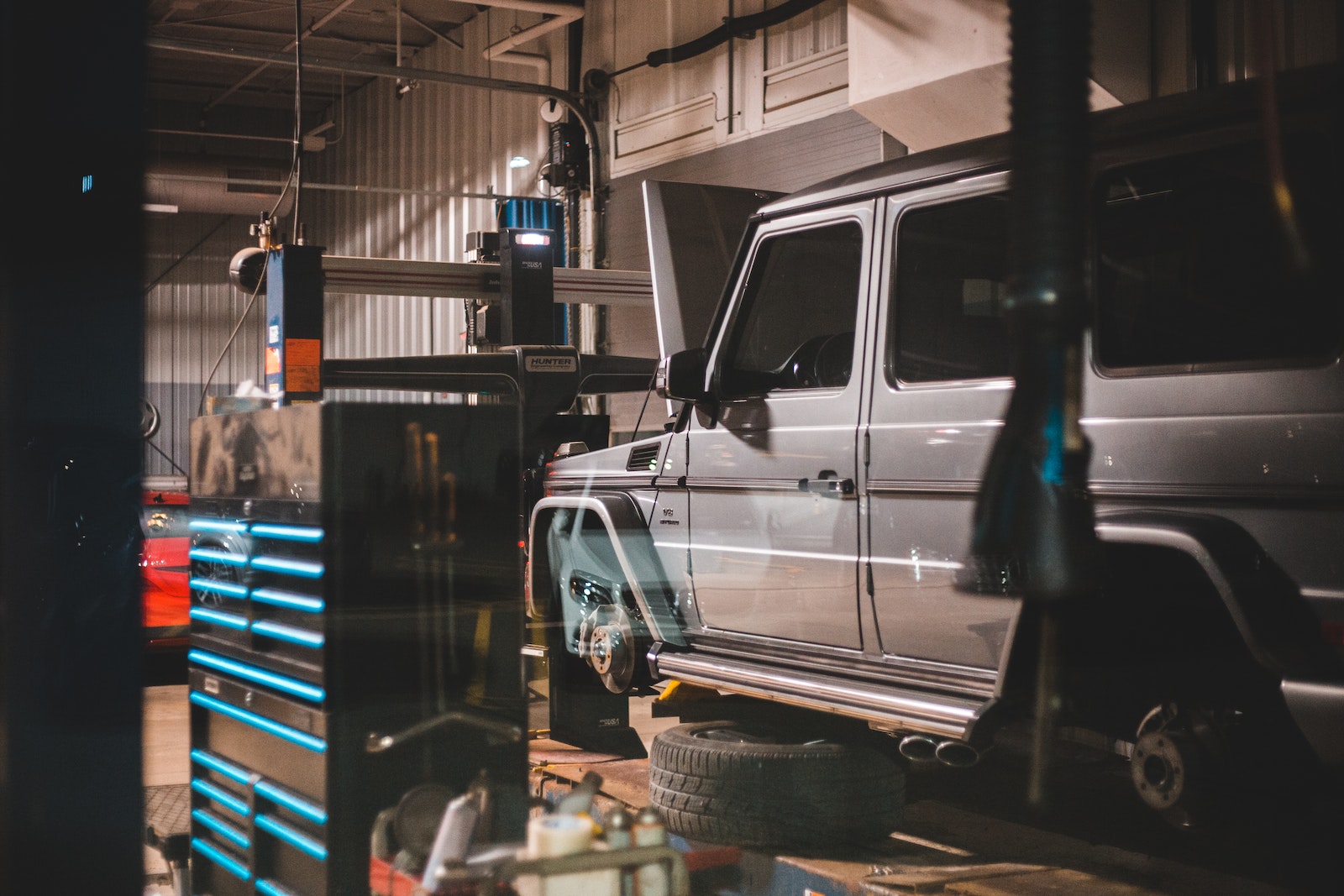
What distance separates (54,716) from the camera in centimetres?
202

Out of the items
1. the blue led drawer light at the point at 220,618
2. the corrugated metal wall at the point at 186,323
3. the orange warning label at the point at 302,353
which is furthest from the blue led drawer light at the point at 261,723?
the orange warning label at the point at 302,353

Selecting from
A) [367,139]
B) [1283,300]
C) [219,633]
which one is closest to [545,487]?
[367,139]

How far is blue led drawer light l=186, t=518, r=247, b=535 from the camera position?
2478mm

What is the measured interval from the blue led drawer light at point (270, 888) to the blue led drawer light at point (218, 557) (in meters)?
0.65

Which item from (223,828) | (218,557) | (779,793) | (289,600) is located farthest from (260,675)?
(779,793)

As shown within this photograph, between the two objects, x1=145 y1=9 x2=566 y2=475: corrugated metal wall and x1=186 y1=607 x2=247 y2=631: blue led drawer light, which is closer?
x1=186 y1=607 x2=247 y2=631: blue led drawer light

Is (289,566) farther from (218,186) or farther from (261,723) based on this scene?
(218,186)

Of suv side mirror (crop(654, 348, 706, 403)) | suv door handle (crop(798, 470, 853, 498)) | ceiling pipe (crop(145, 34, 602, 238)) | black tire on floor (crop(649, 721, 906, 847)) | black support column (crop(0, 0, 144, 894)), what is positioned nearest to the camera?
black support column (crop(0, 0, 144, 894))

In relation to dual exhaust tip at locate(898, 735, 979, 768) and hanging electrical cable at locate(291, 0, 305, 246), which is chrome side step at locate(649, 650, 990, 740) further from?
hanging electrical cable at locate(291, 0, 305, 246)

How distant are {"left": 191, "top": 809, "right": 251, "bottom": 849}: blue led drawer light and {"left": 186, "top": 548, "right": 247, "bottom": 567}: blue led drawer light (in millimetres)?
580

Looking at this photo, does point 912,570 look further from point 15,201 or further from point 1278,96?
point 15,201

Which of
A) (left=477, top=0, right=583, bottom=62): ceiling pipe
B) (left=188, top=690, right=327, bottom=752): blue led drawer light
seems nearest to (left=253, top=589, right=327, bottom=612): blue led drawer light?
(left=188, top=690, right=327, bottom=752): blue led drawer light

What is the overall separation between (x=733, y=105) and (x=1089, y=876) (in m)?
2.88

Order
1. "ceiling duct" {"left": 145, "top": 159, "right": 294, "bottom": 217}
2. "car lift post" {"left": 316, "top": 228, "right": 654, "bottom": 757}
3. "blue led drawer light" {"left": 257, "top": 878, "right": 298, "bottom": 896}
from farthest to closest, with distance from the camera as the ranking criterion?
"car lift post" {"left": 316, "top": 228, "right": 654, "bottom": 757} < "ceiling duct" {"left": 145, "top": 159, "right": 294, "bottom": 217} < "blue led drawer light" {"left": 257, "top": 878, "right": 298, "bottom": 896}
